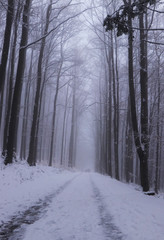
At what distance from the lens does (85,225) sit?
406 centimetres

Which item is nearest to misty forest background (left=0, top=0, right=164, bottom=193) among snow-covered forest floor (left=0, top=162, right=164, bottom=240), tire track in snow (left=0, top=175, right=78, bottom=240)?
snow-covered forest floor (left=0, top=162, right=164, bottom=240)

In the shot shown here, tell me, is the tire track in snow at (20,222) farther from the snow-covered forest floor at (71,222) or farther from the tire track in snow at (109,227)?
the tire track in snow at (109,227)

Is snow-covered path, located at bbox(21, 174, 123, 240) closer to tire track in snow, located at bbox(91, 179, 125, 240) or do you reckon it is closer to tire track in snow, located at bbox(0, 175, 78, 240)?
tire track in snow, located at bbox(91, 179, 125, 240)

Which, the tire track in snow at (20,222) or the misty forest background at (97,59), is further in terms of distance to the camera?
the misty forest background at (97,59)

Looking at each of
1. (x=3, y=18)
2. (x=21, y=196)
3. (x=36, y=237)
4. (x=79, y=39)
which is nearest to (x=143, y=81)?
(x=21, y=196)

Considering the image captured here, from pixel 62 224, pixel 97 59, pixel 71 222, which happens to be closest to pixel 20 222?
pixel 62 224

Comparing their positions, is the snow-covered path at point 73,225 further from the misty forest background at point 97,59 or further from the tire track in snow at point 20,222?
the misty forest background at point 97,59

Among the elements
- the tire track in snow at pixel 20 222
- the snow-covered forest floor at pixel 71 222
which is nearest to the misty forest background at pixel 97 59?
the snow-covered forest floor at pixel 71 222

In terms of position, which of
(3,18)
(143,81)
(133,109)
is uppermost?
(3,18)

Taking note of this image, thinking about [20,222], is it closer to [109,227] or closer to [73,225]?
[73,225]

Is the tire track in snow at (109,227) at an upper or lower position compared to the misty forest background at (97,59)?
lower

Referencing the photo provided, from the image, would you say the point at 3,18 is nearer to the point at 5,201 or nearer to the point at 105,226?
the point at 5,201

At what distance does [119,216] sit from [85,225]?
1.06 meters

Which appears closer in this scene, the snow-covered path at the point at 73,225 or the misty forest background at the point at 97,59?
the snow-covered path at the point at 73,225
